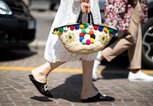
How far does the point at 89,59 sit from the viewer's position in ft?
15.5

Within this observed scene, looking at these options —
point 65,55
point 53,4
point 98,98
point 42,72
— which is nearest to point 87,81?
point 98,98

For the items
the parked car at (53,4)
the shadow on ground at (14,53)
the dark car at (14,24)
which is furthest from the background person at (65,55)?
the parked car at (53,4)

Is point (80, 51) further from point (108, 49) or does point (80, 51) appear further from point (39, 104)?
point (108, 49)

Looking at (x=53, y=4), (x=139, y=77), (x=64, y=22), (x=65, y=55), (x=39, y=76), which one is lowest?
(x=139, y=77)

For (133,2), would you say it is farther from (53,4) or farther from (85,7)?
(53,4)

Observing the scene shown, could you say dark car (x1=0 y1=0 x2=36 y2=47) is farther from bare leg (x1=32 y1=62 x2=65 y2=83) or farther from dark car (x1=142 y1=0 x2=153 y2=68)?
bare leg (x1=32 y1=62 x2=65 y2=83)

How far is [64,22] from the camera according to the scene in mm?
4648

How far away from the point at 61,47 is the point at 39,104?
25.6 inches

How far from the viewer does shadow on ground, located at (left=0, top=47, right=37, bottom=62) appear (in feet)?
24.6

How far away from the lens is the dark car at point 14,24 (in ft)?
22.7

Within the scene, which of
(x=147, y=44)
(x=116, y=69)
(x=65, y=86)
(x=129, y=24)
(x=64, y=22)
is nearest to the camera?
(x=64, y=22)

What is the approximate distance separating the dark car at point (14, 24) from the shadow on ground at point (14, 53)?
0.32m

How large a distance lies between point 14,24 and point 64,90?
2069mm

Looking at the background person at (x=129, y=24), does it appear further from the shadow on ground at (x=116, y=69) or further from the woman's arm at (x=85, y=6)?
the woman's arm at (x=85, y=6)
